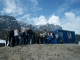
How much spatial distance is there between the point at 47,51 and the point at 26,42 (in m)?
3.64

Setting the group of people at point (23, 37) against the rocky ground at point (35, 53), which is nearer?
the rocky ground at point (35, 53)

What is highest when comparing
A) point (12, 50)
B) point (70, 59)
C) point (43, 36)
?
point (43, 36)

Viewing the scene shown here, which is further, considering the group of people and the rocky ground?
the group of people

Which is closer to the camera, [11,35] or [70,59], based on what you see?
[70,59]

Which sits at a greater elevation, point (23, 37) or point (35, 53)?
point (23, 37)

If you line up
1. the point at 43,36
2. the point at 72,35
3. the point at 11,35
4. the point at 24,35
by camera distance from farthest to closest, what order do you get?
the point at 72,35 < the point at 43,36 < the point at 24,35 < the point at 11,35

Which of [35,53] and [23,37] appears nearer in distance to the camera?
[35,53]

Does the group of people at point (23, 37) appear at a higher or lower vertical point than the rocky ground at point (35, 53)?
higher

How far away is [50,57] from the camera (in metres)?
11.0

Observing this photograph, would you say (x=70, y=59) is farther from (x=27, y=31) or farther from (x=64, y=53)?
(x=27, y=31)

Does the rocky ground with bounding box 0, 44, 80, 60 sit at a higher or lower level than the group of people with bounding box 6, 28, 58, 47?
lower

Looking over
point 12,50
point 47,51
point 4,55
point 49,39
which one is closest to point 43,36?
point 49,39

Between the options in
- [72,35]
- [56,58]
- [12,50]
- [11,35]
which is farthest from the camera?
[72,35]

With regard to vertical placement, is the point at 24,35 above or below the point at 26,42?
above
